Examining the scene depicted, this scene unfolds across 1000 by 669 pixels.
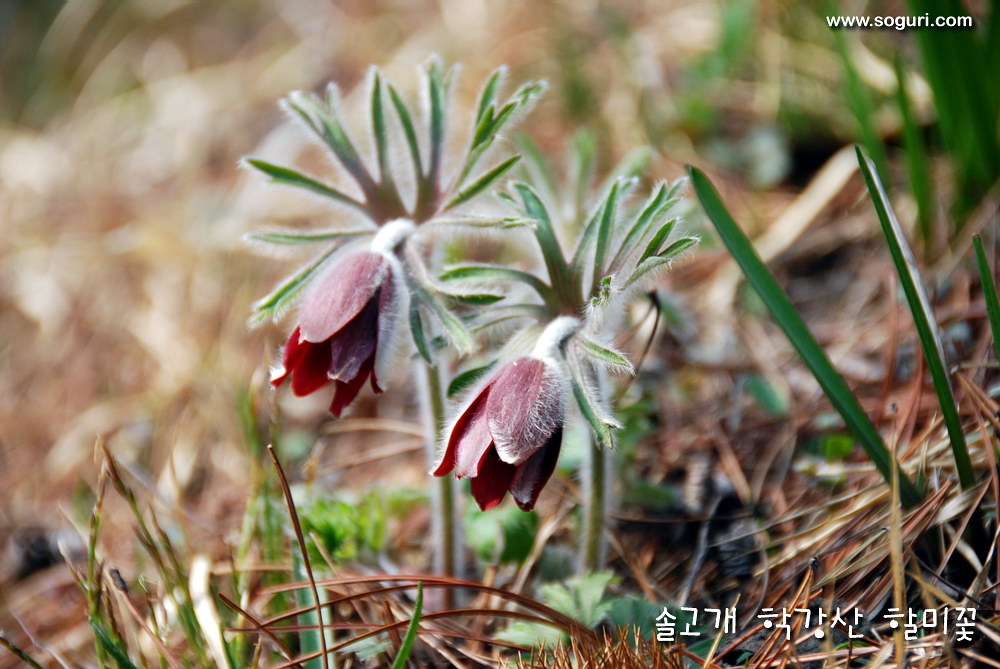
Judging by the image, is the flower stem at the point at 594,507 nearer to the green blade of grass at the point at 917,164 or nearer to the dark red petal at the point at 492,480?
the dark red petal at the point at 492,480

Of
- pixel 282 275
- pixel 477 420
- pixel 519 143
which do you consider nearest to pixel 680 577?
pixel 477 420

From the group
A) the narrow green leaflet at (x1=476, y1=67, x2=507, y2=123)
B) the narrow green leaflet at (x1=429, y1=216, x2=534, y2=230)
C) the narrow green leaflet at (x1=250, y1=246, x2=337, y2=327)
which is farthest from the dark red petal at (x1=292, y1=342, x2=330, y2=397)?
the narrow green leaflet at (x1=476, y1=67, x2=507, y2=123)

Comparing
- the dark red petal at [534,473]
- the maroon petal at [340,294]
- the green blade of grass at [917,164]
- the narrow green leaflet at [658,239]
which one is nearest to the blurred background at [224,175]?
the green blade of grass at [917,164]

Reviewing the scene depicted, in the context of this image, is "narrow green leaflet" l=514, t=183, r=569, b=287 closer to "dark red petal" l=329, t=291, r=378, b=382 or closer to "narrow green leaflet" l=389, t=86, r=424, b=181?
"narrow green leaflet" l=389, t=86, r=424, b=181

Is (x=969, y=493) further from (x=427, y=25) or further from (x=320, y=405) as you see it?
(x=427, y=25)

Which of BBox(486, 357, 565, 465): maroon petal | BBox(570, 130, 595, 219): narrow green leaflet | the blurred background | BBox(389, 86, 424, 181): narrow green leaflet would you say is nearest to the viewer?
BBox(486, 357, 565, 465): maroon petal

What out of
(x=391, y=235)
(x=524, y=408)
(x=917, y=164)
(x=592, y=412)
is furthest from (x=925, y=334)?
(x=391, y=235)

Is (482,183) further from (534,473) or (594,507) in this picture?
(594,507)
